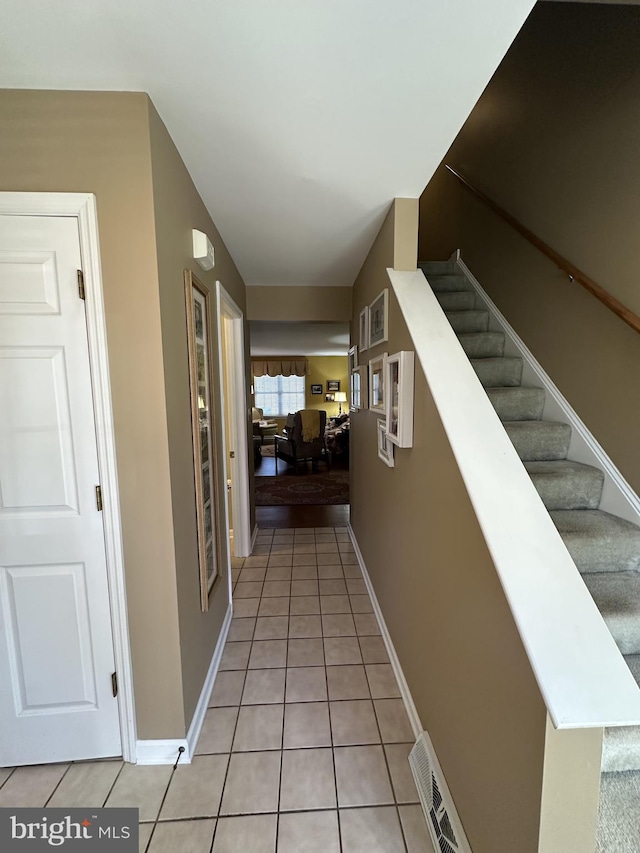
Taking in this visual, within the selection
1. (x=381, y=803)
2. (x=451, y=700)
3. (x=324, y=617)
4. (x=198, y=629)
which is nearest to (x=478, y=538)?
(x=451, y=700)

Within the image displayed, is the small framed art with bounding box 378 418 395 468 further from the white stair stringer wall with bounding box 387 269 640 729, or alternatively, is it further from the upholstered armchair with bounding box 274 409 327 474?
the upholstered armchair with bounding box 274 409 327 474

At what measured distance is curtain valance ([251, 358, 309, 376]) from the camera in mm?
9945

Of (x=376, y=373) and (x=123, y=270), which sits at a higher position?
(x=123, y=270)

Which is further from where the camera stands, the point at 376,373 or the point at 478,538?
the point at 376,373

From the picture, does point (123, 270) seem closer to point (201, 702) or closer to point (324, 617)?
point (201, 702)

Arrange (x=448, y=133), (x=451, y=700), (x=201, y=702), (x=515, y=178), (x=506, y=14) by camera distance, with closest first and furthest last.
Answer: (x=506, y=14) → (x=451, y=700) → (x=448, y=133) → (x=201, y=702) → (x=515, y=178)

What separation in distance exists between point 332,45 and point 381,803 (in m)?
2.39

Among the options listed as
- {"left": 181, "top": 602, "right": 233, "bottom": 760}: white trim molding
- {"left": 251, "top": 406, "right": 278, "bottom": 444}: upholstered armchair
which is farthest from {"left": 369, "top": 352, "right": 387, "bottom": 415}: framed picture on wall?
{"left": 251, "top": 406, "right": 278, "bottom": 444}: upholstered armchair

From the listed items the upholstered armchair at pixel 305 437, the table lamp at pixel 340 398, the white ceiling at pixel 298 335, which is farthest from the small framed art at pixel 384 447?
the table lamp at pixel 340 398

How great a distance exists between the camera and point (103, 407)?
1206 millimetres

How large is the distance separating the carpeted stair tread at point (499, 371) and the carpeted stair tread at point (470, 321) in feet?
1.52

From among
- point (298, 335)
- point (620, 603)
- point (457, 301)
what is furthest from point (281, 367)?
point (620, 603)

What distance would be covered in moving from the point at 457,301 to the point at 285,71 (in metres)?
2.15

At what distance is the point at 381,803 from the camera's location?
1.23 m
